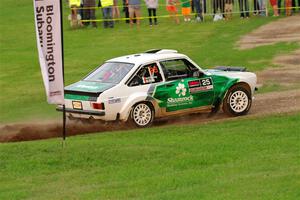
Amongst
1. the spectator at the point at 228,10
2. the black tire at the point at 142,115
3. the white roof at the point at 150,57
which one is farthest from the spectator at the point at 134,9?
the black tire at the point at 142,115

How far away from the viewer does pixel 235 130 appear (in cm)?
1756

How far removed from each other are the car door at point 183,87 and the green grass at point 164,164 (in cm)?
110

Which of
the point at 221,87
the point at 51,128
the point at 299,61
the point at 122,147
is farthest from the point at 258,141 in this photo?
the point at 299,61

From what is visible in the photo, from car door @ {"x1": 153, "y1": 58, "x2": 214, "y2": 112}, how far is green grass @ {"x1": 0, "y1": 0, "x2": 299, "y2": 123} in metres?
3.87

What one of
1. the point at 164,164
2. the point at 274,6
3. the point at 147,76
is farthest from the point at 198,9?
the point at 164,164

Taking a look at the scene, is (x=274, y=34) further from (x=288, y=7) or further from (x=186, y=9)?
(x=186, y=9)

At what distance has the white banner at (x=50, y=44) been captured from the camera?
47.6 ft

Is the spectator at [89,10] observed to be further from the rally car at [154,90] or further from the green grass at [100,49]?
the rally car at [154,90]

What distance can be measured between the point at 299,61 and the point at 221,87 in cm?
921

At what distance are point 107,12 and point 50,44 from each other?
80.1 feet

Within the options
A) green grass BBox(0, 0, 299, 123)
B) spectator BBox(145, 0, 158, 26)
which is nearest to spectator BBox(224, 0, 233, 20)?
green grass BBox(0, 0, 299, 123)

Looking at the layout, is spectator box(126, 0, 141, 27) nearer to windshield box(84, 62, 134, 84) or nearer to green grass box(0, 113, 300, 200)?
windshield box(84, 62, 134, 84)

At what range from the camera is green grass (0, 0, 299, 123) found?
25.3 m

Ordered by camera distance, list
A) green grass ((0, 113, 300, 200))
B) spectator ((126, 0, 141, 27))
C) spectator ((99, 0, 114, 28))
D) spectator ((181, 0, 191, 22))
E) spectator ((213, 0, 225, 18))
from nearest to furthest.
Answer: green grass ((0, 113, 300, 200)) → spectator ((213, 0, 225, 18)) → spectator ((99, 0, 114, 28)) → spectator ((126, 0, 141, 27)) → spectator ((181, 0, 191, 22))
